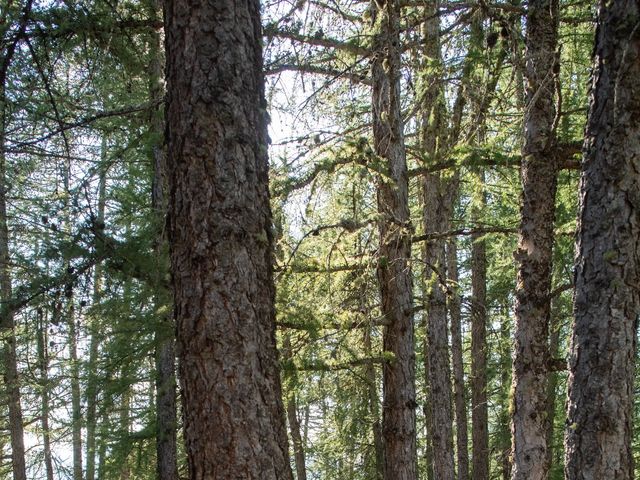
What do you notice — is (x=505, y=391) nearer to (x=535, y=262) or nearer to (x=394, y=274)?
(x=394, y=274)

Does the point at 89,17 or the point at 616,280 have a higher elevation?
the point at 89,17

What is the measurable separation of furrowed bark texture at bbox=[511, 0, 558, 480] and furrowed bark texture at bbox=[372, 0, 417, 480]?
1.21 m

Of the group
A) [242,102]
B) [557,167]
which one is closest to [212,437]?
[242,102]

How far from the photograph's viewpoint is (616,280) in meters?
3.34

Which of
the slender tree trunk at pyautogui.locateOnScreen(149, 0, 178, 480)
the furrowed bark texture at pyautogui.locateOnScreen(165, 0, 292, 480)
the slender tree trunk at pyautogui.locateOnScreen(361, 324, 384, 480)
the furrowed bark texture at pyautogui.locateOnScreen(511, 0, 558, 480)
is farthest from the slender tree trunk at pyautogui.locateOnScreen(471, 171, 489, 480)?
the furrowed bark texture at pyautogui.locateOnScreen(165, 0, 292, 480)

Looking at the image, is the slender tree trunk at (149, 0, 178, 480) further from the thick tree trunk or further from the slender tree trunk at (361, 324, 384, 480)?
the thick tree trunk

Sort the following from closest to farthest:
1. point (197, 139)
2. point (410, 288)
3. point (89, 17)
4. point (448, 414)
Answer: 1. point (197, 139)
2. point (89, 17)
3. point (410, 288)
4. point (448, 414)

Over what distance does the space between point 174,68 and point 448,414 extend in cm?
716

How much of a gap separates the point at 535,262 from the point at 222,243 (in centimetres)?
307

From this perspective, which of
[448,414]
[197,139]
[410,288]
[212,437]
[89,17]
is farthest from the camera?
[448,414]

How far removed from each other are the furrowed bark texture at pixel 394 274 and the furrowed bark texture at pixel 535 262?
121cm

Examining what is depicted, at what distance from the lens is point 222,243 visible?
290 centimetres

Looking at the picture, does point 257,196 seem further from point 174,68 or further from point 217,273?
point 174,68

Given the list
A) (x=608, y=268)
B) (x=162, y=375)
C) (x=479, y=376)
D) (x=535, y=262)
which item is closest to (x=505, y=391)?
(x=479, y=376)
